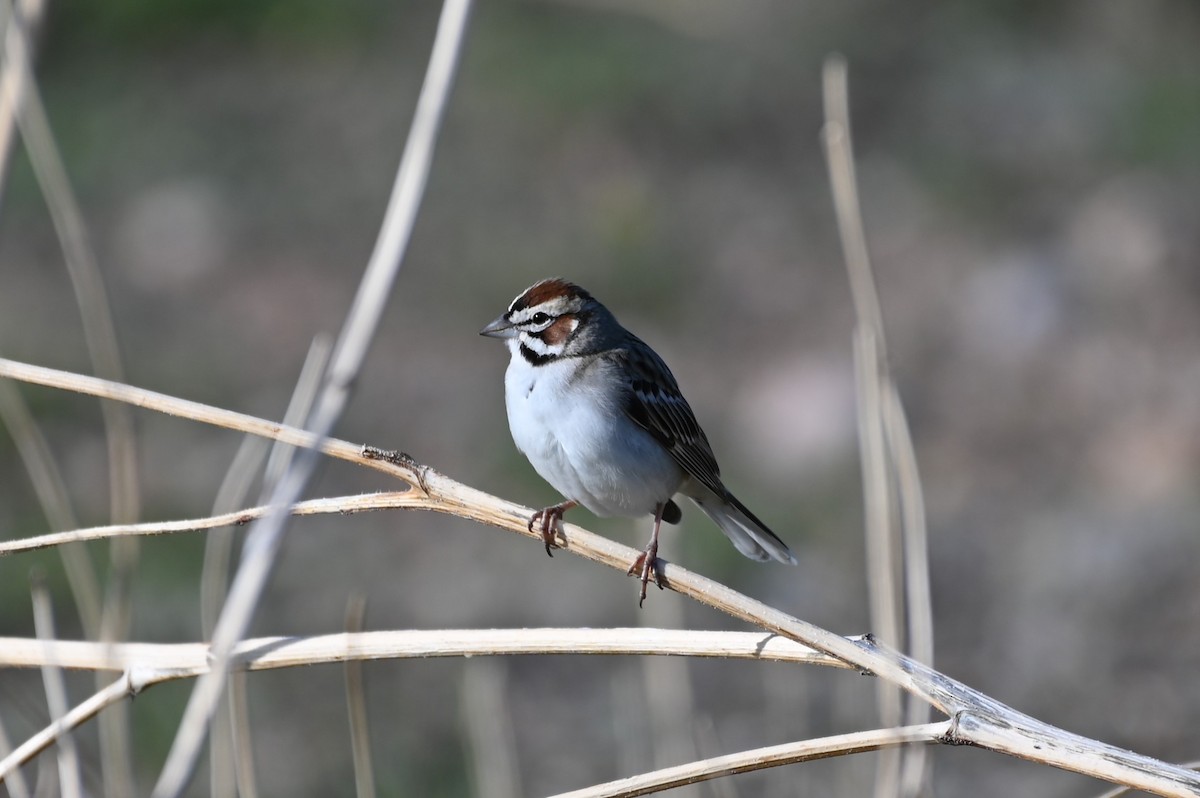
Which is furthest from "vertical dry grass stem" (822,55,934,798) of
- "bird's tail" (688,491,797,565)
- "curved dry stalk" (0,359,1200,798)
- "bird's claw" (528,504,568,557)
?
"bird's tail" (688,491,797,565)

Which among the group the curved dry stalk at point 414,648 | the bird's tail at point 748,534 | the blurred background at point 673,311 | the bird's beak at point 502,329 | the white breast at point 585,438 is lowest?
the curved dry stalk at point 414,648

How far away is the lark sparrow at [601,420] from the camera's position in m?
3.39

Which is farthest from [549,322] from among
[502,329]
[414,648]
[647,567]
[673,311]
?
[673,311]

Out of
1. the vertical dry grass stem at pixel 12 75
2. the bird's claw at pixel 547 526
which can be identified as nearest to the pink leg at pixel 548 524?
the bird's claw at pixel 547 526

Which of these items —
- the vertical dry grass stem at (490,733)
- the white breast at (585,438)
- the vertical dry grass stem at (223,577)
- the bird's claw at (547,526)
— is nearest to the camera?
the vertical dry grass stem at (223,577)

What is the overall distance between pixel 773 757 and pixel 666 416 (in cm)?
166

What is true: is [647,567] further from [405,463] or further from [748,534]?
[748,534]

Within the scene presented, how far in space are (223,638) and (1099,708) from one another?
461 centimetres

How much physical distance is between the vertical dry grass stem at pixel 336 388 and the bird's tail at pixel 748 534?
1657 mm

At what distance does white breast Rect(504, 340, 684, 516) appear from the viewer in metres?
3.38

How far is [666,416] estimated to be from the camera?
3.69m

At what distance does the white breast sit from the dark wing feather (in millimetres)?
39

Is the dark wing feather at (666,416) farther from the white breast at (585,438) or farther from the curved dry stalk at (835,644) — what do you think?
the curved dry stalk at (835,644)

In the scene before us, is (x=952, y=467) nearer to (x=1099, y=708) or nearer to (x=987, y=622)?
(x=987, y=622)
